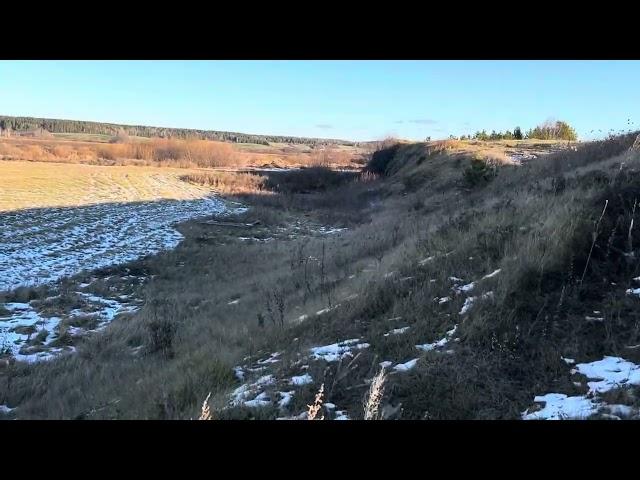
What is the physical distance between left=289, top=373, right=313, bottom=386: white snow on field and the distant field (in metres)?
22.6

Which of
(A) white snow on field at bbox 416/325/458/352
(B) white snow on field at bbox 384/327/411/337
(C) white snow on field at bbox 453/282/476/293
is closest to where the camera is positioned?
(A) white snow on field at bbox 416/325/458/352

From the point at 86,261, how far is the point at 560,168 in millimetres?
14478

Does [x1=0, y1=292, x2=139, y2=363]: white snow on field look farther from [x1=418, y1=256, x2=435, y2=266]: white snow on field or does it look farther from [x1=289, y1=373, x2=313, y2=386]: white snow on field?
[x1=418, y1=256, x2=435, y2=266]: white snow on field

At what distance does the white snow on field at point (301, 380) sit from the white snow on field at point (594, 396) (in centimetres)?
187

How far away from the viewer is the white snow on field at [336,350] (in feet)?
16.3

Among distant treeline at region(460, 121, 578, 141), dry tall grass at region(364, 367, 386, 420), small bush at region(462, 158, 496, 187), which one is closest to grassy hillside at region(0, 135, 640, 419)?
dry tall grass at region(364, 367, 386, 420)

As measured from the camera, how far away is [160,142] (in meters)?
82.6

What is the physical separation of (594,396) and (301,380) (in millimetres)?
2447

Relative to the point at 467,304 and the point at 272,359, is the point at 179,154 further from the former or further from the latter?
the point at 467,304

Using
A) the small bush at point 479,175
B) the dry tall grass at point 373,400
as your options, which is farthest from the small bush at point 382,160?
the dry tall grass at point 373,400

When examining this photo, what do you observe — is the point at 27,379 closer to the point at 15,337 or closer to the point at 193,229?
the point at 15,337

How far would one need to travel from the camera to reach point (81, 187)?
3216 centimetres

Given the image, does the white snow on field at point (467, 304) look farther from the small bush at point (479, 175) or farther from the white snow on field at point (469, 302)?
the small bush at point (479, 175)

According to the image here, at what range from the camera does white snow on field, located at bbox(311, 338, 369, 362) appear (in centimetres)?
497
